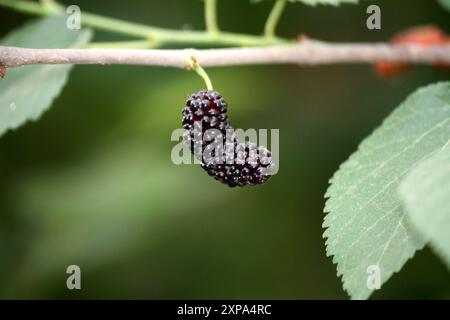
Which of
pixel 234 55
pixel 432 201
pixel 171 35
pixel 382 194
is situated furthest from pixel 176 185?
pixel 432 201

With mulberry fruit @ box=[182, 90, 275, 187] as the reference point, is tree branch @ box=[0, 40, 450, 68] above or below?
above

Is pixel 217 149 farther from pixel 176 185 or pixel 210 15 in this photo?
→ pixel 176 185

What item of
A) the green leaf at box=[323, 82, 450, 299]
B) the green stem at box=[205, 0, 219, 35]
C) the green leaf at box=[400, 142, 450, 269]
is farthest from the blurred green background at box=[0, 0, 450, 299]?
the green leaf at box=[400, 142, 450, 269]

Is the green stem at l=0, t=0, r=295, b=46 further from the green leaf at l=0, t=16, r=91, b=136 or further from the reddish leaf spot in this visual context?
the reddish leaf spot

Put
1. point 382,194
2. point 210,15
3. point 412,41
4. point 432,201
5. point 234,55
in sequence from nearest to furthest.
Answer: point 432,201
point 382,194
point 234,55
point 210,15
point 412,41

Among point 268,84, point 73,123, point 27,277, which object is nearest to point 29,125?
point 73,123
